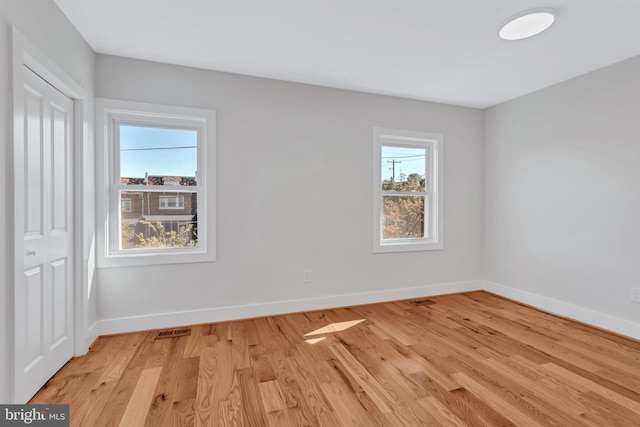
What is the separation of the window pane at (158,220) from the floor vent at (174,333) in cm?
81

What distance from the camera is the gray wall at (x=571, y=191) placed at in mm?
2738

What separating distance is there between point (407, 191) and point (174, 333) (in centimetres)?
312

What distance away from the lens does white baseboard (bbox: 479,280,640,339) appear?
2717mm

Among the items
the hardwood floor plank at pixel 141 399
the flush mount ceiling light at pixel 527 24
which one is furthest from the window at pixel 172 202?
the flush mount ceiling light at pixel 527 24

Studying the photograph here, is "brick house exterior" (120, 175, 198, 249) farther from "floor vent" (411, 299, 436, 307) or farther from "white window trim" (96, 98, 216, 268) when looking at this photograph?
"floor vent" (411, 299, 436, 307)

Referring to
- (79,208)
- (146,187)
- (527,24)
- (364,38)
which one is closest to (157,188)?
(146,187)

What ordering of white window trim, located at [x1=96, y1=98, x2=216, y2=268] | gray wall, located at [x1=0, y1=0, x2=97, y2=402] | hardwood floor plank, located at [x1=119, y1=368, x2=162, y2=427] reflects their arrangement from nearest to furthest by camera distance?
gray wall, located at [x1=0, y1=0, x2=97, y2=402] → hardwood floor plank, located at [x1=119, y1=368, x2=162, y2=427] → white window trim, located at [x1=96, y1=98, x2=216, y2=268]

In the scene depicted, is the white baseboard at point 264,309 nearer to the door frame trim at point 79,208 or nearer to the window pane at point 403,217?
the door frame trim at point 79,208

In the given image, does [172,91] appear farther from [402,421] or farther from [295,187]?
[402,421]

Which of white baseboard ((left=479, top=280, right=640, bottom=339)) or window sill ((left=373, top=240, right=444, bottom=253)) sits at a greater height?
window sill ((left=373, top=240, right=444, bottom=253))

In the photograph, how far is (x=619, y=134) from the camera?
9.11 feet

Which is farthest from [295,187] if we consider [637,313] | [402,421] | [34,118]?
[637,313]

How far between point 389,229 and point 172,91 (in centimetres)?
289

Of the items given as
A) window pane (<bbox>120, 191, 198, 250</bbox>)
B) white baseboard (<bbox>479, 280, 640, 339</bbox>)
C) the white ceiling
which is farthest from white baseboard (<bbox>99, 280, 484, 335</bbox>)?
the white ceiling
